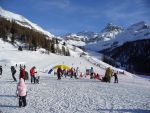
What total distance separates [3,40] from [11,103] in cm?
14321

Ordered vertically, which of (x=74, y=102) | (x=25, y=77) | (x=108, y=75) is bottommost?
(x=74, y=102)

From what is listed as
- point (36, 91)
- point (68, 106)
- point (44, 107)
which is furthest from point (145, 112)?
point (36, 91)


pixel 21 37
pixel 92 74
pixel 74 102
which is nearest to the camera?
pixel 74 102

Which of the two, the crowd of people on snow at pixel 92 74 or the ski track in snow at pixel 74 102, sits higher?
the crowd of people on snow at pixel 92 74

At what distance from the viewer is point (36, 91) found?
28969mm

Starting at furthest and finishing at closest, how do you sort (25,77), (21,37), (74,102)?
1. (21,37)
2. (25,77)
3. (74,102)

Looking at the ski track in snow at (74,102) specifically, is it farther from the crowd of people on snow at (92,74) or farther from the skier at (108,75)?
the crowd of people on snow at (92,74)

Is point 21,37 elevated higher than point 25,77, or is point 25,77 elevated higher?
point 21,37

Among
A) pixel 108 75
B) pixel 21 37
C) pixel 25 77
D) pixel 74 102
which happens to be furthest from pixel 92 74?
pixel 21 37

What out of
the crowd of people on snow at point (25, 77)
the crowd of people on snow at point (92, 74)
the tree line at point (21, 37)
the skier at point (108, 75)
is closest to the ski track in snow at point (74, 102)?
the crowd of people on snow at point (25, 77)

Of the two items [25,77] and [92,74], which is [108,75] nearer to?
[92,74]

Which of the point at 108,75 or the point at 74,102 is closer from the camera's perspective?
the point at 74,102

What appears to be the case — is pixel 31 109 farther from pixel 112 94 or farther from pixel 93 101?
pixel 112 94

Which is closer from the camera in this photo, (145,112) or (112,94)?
(145,112)
